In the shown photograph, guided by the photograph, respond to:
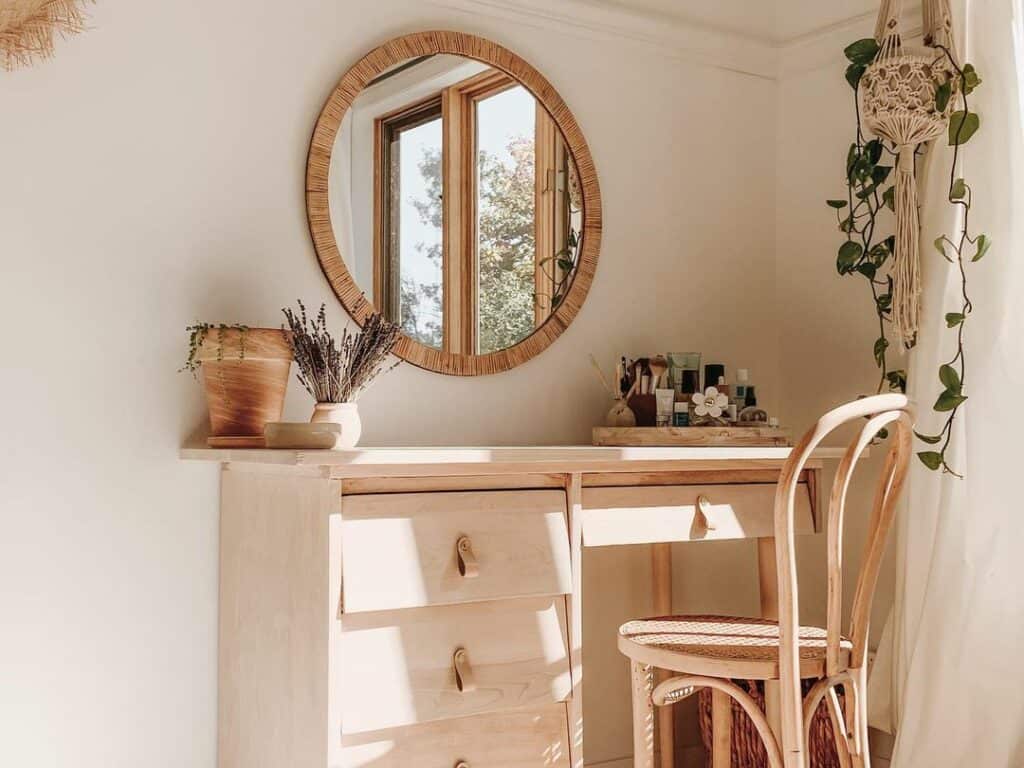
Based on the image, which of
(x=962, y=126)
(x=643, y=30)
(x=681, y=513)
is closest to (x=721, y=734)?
(x=681, y=513)

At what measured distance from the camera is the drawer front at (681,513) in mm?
1969

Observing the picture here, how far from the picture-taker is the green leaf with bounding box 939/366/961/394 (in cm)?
217

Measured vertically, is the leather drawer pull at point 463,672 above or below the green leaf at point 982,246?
below

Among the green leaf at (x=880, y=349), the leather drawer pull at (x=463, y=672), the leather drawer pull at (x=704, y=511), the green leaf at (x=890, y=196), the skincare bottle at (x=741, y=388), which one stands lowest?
the leather drawer pull at (x=463, y=672)

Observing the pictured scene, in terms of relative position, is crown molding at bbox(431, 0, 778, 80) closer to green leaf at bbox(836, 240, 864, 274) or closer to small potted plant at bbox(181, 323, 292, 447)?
green leaf at bbox(836, 240, 864, 274)

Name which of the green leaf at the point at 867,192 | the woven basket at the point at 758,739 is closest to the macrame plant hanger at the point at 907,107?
the green leaf at the point at 867,192

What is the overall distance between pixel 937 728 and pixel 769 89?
171cm

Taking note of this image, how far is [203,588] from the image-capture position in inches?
81.3

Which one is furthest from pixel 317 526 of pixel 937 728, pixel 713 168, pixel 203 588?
pixel 713 168

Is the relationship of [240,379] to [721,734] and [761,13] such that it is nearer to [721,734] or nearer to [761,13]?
[721,734]

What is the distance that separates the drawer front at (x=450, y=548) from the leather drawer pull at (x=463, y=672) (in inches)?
3.6

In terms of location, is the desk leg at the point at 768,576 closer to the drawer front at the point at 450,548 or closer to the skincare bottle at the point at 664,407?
the skincare bottle at the point at 664,407

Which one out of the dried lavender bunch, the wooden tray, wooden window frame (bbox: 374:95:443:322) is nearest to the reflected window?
wooden window frame (bbox: 374:95:443:322)

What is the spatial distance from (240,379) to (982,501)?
1508 mm
